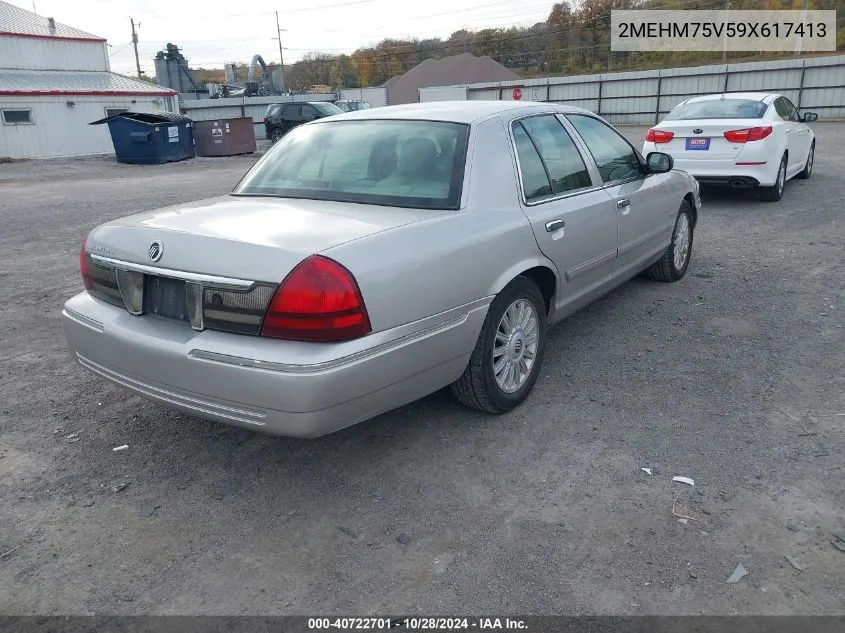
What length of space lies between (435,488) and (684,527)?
105 centimetres

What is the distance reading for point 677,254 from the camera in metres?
6.14

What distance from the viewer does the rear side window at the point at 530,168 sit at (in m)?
3.88

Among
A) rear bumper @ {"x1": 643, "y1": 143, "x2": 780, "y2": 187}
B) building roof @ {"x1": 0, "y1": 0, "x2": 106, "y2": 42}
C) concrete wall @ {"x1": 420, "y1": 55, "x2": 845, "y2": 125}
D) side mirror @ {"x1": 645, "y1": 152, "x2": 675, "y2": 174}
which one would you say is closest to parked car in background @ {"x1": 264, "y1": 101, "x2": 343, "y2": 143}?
building roof @ {"x1": 0, "y1": 0, "x2": 106, "y2": 42}

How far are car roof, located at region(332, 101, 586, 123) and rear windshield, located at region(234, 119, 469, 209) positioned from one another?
8cm

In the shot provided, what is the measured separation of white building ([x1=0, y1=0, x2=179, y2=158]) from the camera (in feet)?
83.0

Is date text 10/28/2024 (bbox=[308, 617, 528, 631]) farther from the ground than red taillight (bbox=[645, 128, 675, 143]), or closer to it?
closer to it

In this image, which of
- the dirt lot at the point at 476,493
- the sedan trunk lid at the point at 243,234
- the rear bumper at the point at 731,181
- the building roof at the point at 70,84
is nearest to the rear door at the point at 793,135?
the rear bumper at the point at 731,181

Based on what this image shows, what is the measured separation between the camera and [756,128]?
9297 mm

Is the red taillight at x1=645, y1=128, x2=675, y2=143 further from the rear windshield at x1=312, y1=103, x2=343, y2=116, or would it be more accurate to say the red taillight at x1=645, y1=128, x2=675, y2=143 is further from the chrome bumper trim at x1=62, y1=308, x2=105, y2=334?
the rear windshield at x1=312, y1=103, x2=343, y2=116

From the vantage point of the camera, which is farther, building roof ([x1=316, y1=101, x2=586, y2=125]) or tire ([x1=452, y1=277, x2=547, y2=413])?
building roof ([x1=316, y1=101, x2=586, y2=125])

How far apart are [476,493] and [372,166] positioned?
1804 mm

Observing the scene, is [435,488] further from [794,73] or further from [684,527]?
[794,73]

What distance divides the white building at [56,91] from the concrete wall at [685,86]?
59.1 ft

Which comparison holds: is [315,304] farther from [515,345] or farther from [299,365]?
[515,345]
